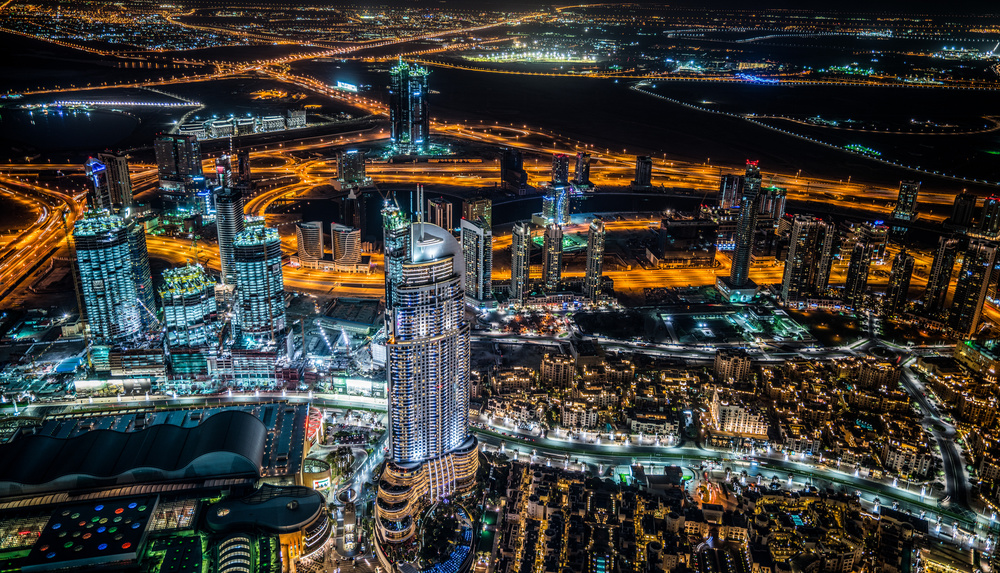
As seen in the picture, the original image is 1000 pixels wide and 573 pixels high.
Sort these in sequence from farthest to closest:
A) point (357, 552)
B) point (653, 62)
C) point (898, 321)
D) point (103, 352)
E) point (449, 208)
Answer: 1. point (653, 62)
2. point (449, 208)
3. point (898, 321)
4. point (103, 352)
5. point (357, 552)

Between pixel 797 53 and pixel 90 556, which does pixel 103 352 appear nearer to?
pixel 90 556

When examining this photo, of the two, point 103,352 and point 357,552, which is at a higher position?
point 103,352

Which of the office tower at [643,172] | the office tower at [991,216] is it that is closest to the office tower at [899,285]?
the office tower at [991,216]

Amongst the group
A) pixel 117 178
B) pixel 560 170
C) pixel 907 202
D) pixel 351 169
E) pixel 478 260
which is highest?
pixel 117 178

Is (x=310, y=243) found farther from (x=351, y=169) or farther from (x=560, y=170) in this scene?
(x=560, y=170)

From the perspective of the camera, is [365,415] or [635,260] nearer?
[365,415]

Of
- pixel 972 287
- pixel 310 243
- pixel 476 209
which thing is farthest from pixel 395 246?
pixel 972 287

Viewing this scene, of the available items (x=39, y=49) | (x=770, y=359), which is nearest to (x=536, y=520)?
(x=770, y=359)

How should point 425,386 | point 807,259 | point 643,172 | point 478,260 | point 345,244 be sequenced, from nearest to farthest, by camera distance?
point 425,386, point 478,260, point 807,259, point 345,244, point 643,172
